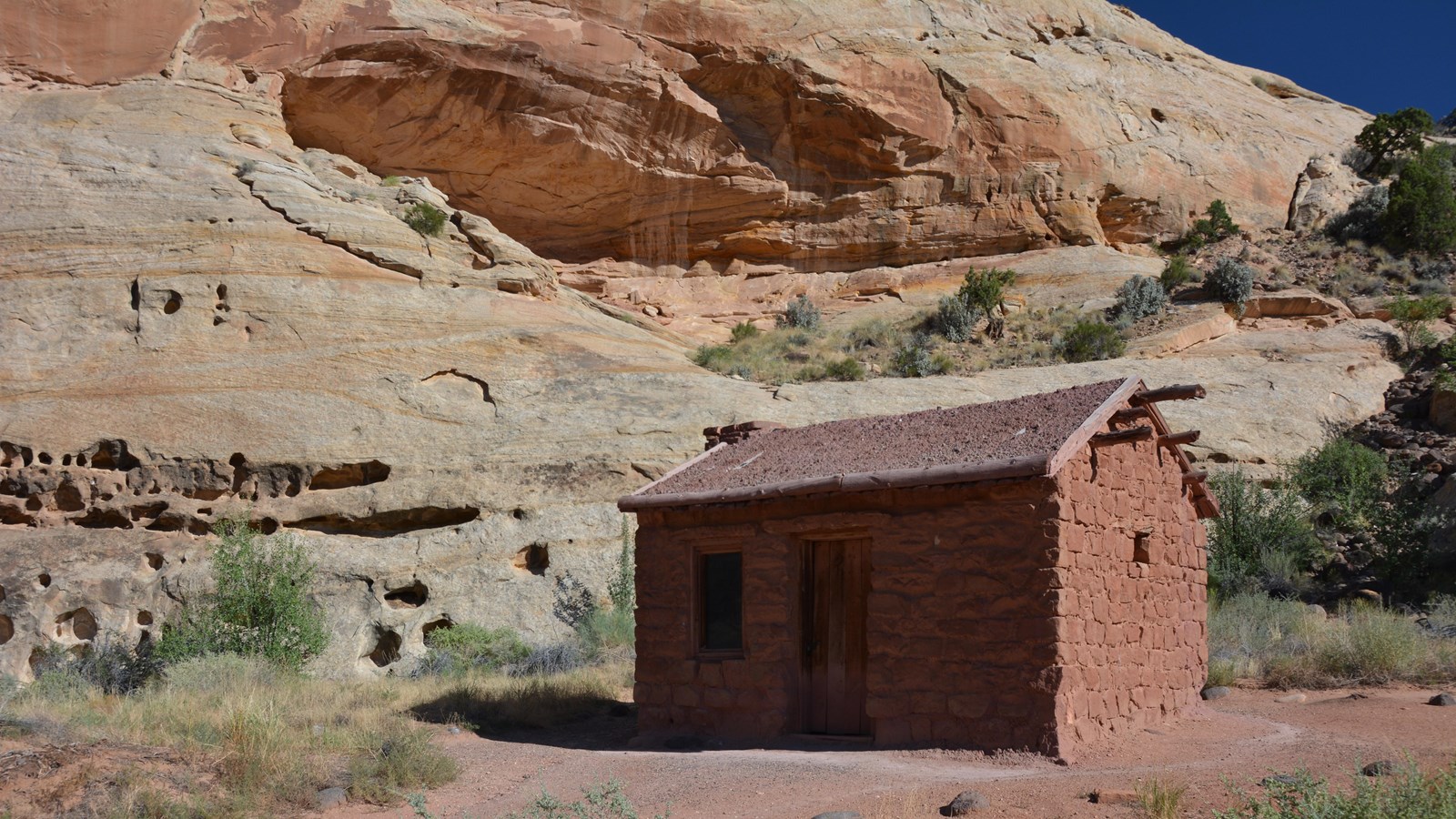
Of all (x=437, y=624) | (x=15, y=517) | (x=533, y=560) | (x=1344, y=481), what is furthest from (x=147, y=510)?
(x=1344, y=481)

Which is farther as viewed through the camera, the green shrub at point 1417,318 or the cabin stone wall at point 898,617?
the green shrub at point 1417,318

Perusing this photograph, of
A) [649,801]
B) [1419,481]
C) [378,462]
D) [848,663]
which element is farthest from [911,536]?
[1419,481]

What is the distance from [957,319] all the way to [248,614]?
17363 mm

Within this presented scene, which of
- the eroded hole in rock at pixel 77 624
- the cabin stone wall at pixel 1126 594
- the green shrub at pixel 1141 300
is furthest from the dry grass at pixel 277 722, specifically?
the green shrub at pixel 1141 300

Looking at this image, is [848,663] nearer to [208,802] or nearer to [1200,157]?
[208,802]

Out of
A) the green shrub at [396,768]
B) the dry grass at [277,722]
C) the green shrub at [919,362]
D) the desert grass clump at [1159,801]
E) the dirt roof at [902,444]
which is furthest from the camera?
the green shrub at [919,362]

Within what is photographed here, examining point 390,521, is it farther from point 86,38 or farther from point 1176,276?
point 1176,276

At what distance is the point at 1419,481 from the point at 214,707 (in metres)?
18.9

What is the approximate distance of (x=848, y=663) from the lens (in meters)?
11.3

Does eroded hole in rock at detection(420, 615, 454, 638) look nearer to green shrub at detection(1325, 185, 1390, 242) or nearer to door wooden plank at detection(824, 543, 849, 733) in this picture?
door wooden plank at detection(824, 543, 849, 733)

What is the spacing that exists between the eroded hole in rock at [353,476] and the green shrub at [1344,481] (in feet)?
49.1

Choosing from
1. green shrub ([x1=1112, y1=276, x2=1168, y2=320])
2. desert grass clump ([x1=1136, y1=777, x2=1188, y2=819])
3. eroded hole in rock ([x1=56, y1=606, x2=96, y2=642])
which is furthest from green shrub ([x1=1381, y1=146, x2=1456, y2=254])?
eroded hole in rock ([x1=56, y1=606, x2=96, y2=642])

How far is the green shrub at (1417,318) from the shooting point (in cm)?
2461

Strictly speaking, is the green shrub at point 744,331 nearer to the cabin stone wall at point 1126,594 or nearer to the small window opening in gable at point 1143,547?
the cabin stone wall at point 1126,594
